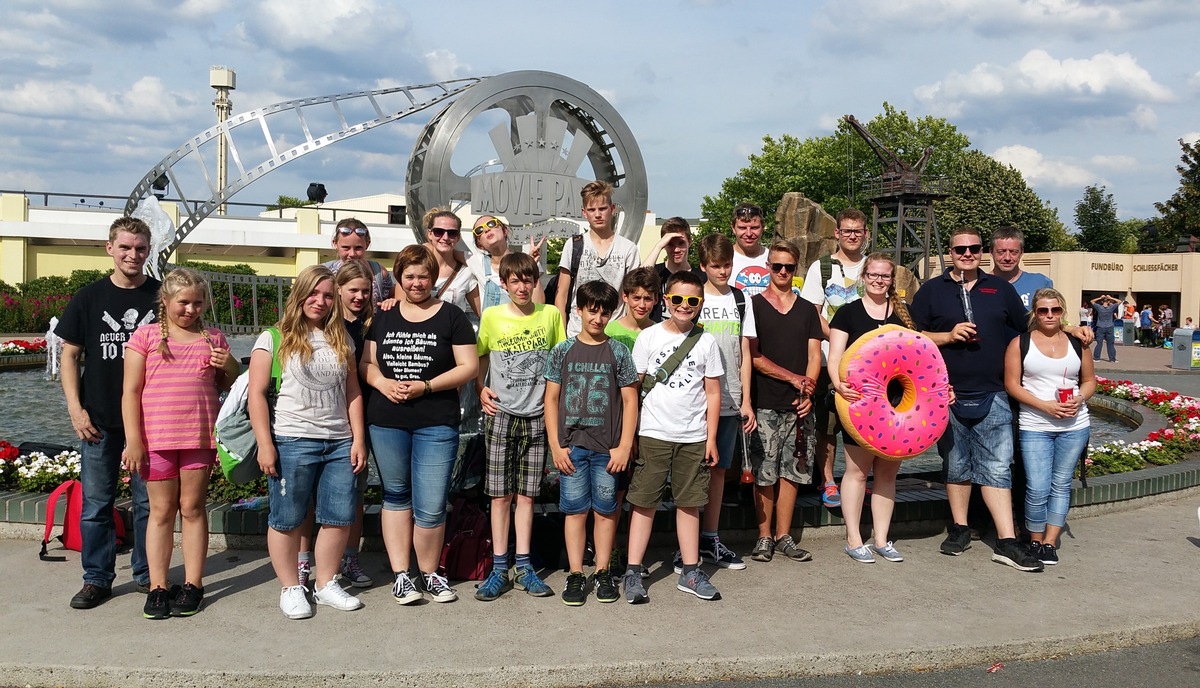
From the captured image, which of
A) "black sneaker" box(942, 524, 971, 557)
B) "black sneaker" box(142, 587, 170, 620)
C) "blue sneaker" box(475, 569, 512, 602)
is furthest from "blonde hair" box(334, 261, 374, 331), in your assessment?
"black sneaker" box(942, 524, 971, 557)

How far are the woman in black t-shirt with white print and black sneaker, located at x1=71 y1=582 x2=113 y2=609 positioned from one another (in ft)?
4.46

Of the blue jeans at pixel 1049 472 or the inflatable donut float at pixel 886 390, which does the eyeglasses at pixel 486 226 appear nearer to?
the inflatable donut float at pixel 886 390

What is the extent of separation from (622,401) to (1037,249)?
5221 cm

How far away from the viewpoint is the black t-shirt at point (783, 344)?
525 centimetres

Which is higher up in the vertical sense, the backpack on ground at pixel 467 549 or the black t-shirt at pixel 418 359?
the black t-shirt at pixel 418 359

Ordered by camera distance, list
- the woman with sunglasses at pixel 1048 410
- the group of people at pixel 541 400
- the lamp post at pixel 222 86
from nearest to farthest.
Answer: the group of people at pixel 541 400, the woman with sunglasses at pixel 1048 410, the lamp post at pixel 222 86

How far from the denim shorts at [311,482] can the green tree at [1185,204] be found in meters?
46.7

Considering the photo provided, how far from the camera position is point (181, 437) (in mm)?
4242

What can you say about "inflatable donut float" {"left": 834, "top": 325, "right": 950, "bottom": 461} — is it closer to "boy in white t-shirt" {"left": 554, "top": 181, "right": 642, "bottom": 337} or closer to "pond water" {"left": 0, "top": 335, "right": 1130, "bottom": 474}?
"boy in white t-shirt" {"left": 554, "top": 181, "right": 642, "bottom": 337}

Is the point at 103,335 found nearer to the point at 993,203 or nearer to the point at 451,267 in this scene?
the point at 451,267

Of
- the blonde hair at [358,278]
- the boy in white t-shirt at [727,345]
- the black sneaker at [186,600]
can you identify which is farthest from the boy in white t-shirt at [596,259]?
the black sneaker at [186,600]

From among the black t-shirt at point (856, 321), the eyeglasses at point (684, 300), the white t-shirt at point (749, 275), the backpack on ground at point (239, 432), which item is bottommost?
the backpack on ground at point (239, 432)

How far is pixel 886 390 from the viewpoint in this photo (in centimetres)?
513

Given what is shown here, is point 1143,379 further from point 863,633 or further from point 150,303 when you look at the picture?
point 150,303
